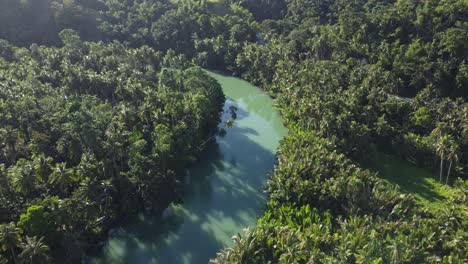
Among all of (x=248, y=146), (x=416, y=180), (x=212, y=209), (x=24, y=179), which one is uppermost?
(x=416, y=180)

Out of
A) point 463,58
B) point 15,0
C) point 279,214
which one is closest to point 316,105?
point 279,214

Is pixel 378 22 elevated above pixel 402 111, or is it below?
above

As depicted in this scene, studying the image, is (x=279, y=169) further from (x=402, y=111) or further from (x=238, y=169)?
(x=402, y=111)

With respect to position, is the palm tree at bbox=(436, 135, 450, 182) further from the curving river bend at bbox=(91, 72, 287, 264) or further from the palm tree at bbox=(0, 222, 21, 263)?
the palm tree at bbox=(0, 222, 21, 263)

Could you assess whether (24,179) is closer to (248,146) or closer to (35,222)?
(35,222)

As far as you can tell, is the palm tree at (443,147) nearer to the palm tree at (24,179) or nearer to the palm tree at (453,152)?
the palm tree at (453,152)

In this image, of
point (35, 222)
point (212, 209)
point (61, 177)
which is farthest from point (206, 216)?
point (35, 222)

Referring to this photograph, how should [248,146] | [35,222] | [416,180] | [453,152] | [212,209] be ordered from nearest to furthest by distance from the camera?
[35,222], [453,152], [212,209], [416,180], [248,146]
